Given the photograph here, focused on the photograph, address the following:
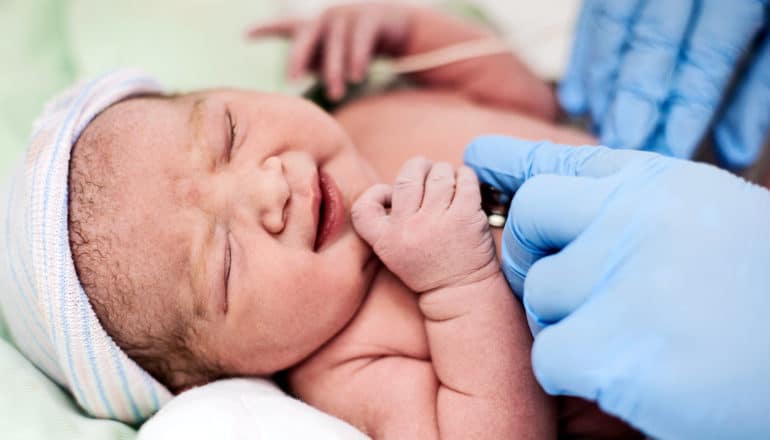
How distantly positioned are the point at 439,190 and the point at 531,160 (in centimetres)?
15

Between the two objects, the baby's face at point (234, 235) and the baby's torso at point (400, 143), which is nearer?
the baby's face at point (234, 235)

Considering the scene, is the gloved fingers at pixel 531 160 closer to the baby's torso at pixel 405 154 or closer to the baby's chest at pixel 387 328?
the baby's torso at pixel 405 154

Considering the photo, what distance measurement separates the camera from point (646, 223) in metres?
0.67

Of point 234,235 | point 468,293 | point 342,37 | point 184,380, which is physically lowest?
point 184,380

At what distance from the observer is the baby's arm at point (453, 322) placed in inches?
34.1

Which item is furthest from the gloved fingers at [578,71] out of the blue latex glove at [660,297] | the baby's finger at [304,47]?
the blue latex glove at [660,297]

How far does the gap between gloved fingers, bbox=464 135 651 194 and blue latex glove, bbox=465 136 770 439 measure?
0.11 feet

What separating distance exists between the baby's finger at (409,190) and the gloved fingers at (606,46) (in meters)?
0.60

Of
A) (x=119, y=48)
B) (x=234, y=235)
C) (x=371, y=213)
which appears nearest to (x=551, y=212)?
(x=371, y=213)

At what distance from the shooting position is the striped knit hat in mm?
884

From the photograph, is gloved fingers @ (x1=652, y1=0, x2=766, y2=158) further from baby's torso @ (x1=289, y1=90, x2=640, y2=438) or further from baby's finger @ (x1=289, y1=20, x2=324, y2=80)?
baby's finger @ (x1=289, y1=20, x2=324, y2=80)

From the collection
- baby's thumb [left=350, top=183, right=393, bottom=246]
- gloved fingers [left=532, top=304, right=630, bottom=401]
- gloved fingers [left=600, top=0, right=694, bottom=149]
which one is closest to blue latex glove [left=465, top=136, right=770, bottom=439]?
gloved fingers [left=532, top=304, right=630, bottom=401]

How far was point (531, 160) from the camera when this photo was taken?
0.93 meters

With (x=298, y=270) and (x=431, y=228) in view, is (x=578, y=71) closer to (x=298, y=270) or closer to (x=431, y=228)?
(x=431, y=228)
